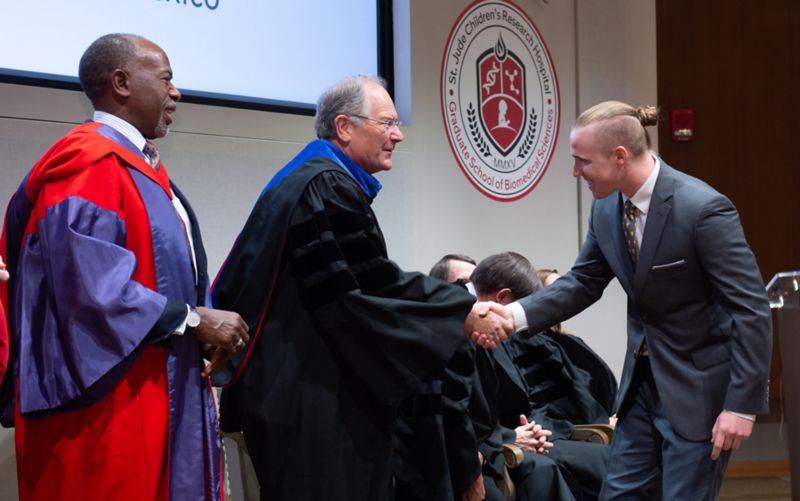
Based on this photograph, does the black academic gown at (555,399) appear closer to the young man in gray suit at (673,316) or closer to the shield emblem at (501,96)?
the young man in gray suit at (673,316)

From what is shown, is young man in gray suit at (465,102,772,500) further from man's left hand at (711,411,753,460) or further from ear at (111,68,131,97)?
ear at (111,68,131,97)

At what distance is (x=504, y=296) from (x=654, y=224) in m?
1.19

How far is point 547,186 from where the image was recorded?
6391mm

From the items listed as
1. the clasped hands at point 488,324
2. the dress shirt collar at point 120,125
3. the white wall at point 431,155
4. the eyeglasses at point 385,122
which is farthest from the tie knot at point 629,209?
the white wall at point 431,155

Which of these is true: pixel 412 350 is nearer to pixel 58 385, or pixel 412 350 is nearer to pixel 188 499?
pixel 188 499

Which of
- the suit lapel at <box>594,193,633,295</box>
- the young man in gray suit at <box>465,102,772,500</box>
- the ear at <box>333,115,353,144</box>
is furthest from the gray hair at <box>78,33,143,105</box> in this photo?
the suit lapel at <box>594,193,633,295</box>

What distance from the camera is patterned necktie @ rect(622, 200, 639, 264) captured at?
128 inches

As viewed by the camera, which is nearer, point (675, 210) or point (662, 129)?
point (675, 210)

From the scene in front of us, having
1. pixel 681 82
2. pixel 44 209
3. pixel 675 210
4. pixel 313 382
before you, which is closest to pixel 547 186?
pixel 681 82

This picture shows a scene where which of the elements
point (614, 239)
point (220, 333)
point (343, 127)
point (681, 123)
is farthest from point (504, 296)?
point (681, 123)

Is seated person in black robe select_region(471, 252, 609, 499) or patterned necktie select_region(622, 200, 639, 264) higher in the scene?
patterned necktie select_region(622, 200, 639, 264)

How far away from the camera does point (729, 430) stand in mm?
2930

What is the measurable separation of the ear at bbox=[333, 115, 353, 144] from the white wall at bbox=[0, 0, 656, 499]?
Result: 1202 millimetres

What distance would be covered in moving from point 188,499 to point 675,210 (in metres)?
1.64
